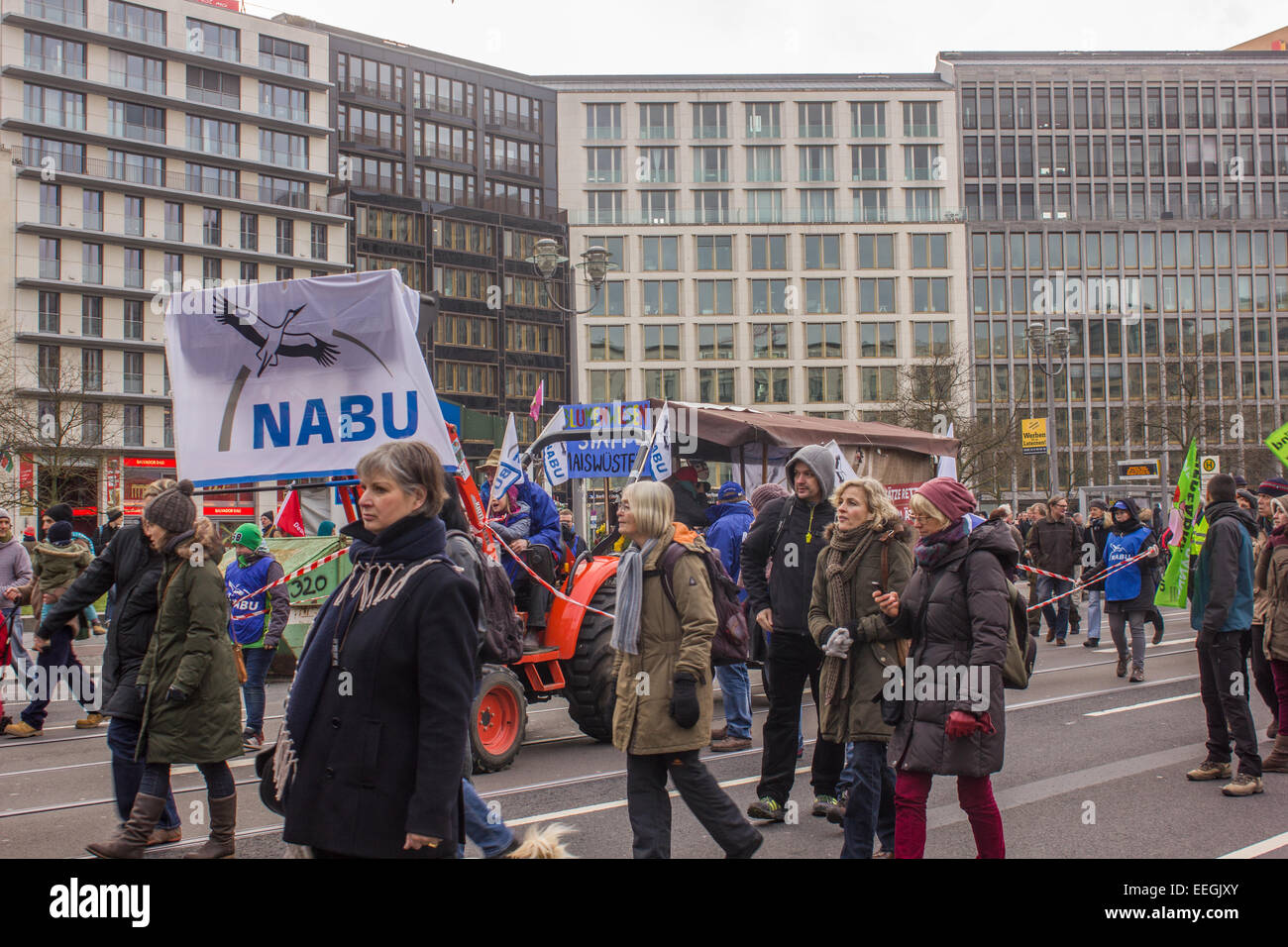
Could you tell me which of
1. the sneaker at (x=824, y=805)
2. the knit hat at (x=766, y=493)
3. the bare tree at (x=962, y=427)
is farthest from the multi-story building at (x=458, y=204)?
the sneaker at (x=824, y=805)

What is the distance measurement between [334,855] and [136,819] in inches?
101

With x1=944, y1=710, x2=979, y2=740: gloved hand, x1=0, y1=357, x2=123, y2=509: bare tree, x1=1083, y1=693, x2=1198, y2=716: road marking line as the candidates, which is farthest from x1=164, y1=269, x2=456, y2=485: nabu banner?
x1=0, y1=357, x2=123, y2=509: bare tree

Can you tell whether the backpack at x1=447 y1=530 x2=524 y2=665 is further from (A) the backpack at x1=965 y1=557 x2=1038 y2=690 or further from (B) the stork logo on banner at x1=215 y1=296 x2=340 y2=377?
(A) the backpack at x1=965 y1=557 x2=1038 y2=690

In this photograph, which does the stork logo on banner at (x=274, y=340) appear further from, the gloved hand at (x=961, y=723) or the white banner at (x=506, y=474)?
the gloved hand at (x=961, y=723)

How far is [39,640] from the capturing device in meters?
6.20

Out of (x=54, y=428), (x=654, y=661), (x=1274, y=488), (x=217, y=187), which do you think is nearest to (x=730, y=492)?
(x=1274, y=488)

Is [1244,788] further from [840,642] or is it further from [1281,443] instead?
[1281,443]

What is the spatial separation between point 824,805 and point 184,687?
321cm

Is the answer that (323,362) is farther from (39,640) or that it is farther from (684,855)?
(684,855)

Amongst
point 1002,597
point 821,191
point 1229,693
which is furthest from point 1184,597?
point 821,191

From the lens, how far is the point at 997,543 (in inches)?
185

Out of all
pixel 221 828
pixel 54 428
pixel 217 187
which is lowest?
pixel 221 828

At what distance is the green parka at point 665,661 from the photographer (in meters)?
4.77

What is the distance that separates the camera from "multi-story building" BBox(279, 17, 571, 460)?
2596 inches
